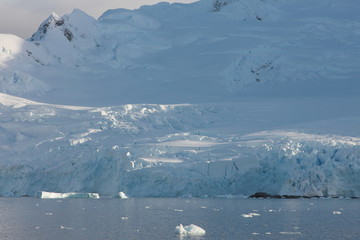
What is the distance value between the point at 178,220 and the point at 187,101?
38884mm

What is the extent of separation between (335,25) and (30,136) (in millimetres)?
45149

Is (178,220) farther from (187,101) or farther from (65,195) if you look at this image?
(187,101)

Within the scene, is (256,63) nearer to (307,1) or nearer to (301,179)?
(307,1)

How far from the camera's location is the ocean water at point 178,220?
25.8 meters

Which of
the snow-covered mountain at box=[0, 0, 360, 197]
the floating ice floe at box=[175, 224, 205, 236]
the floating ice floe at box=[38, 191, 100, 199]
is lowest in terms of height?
the floating ice floe at box=[38, 191, 100, 199]

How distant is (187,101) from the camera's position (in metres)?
69.3

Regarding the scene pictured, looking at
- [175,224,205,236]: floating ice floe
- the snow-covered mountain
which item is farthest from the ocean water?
the snow-covered mountain

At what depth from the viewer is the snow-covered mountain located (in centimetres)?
4725

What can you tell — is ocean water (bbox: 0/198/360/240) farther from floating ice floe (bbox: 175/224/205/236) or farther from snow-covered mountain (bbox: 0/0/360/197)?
snow-covered mountain (bbox: 0/0/360/197)

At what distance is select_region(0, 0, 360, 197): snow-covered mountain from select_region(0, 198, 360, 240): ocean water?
5.52 meters

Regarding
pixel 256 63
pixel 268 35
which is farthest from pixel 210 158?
pixel 268 35

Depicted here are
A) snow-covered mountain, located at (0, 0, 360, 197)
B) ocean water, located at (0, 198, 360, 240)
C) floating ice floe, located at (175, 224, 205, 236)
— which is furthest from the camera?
snow-covered mountain, located at (0, 0, 360, 197)

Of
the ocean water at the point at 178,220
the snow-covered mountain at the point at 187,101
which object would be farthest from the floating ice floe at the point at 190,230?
the snow-covered mountain at the point at 187,101

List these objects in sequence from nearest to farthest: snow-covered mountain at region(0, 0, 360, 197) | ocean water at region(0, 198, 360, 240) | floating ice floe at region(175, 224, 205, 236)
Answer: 1. floating ice floe at region(175, 224, 205, 236)
2. ocean water at region(0, 198, 360, 240)
3. snow-covered mountain at region(0, 0, 360, 197)
